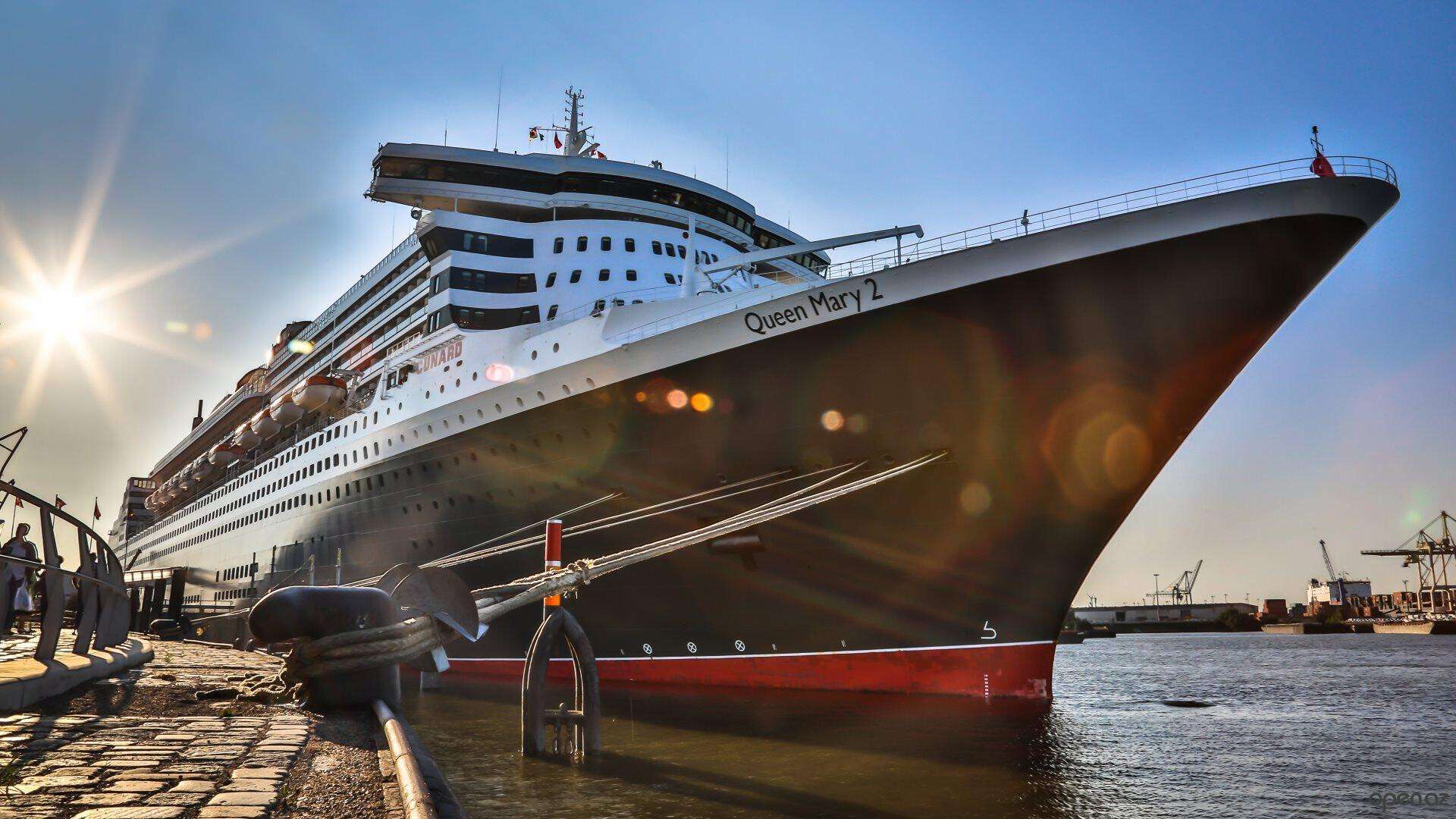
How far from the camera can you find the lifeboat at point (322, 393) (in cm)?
2472

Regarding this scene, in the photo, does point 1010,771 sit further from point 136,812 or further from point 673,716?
point 136,812

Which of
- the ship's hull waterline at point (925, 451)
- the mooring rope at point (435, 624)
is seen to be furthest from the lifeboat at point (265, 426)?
the mooring rope at point (435, 624)

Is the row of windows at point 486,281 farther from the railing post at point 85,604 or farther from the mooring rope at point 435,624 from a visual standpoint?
the railing post at point 85,604

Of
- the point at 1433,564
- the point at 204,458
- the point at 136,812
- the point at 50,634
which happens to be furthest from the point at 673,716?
the point at 1433,564

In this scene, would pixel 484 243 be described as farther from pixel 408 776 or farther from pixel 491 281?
pixel 408 776

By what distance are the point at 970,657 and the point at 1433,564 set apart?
112m

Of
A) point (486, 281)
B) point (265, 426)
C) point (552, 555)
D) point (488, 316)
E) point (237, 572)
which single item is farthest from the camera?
point (237, 572)

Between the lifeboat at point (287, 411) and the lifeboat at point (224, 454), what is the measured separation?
834 centimetres

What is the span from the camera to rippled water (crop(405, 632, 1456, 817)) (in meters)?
7.99

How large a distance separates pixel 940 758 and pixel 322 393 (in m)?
20.8

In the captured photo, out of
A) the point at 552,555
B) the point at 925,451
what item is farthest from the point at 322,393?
the point at 925,451

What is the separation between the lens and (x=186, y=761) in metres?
4.98

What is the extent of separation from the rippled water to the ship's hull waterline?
3.17ft

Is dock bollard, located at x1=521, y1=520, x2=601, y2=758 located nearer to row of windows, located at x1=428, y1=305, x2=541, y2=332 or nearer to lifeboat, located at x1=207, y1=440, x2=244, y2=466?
row of windows, located at x1=428, y1=305, x2=541, y2=332
